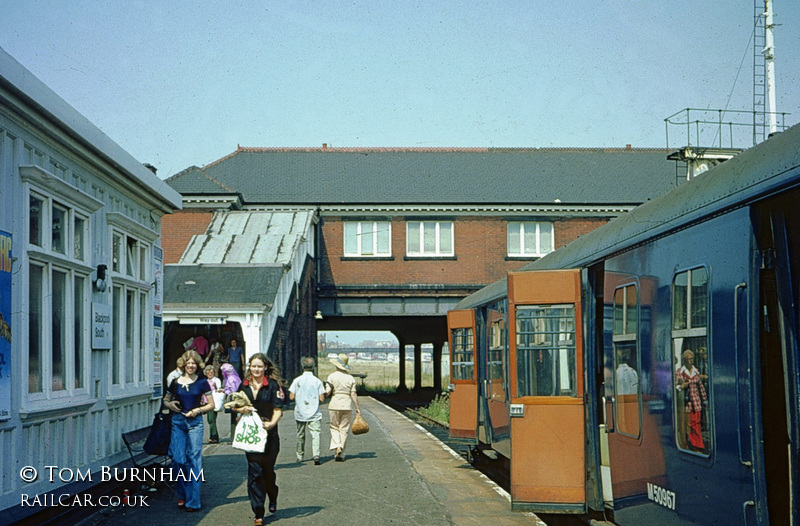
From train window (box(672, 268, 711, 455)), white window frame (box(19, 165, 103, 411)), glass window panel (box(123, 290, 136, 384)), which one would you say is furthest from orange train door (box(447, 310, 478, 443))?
train window (box(672, 268, 711, 455))

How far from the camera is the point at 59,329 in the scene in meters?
10.3

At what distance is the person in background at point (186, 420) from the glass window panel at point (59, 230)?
6.06 feet

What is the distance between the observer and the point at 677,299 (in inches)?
260

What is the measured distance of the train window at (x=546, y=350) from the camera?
32.0 feet

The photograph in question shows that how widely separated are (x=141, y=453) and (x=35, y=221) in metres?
4.79

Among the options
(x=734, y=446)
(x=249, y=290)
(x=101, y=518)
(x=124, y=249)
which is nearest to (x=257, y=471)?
(x=101, y=518)

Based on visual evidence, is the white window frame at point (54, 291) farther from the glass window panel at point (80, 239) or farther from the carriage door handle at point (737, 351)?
the carriage door handle at point (737, 351)

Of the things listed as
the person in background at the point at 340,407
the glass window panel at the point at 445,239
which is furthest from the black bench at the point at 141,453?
the glass window panel at the point at 445,239

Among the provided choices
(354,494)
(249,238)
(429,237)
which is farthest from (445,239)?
(354,494)

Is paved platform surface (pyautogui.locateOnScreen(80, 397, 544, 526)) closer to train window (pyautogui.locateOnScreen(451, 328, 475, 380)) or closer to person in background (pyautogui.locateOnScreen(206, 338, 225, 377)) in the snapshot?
train window (pyautogui.locateOnScreen(451, 328, 475, 380))

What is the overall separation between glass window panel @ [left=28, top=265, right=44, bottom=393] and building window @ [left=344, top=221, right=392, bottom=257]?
102 feet

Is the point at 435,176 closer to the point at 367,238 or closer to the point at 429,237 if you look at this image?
the point at 429,237

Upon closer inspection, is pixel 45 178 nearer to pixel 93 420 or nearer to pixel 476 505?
pixel 93 420

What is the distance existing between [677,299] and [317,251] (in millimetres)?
33984
